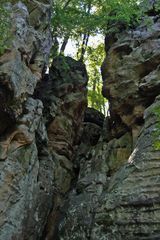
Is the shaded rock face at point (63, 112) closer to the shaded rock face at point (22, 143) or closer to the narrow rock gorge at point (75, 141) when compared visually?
the narrow rock gorge at point (75, 141)

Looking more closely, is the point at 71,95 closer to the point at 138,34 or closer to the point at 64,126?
the point at 64,126

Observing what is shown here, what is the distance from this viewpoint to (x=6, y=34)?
41.8 ft

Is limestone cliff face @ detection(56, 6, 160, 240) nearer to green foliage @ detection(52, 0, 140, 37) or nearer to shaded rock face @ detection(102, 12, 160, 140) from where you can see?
shaded rock face @ detection(102, 12, 160, 140)

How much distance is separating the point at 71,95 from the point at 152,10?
7.08 metres

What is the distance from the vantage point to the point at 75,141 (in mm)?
21172

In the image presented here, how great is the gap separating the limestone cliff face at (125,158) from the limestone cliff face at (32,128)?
117 cm

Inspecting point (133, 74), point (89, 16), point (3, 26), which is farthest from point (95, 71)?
point (3, 26)

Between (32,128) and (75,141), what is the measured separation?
6.29 metres

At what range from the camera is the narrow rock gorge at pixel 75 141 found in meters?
11.5

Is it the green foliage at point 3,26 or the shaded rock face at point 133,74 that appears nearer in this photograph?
the green foliage at point 3,26

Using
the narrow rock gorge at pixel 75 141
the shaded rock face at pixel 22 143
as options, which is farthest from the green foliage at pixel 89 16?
the shaded rock face at pixel 22 143

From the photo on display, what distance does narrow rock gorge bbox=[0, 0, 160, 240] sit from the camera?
37.8ft

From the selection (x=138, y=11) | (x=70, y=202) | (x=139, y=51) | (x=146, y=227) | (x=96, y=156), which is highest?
(x=138, y=11)

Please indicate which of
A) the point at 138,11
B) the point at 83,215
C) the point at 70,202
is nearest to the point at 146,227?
the point at 83,215
